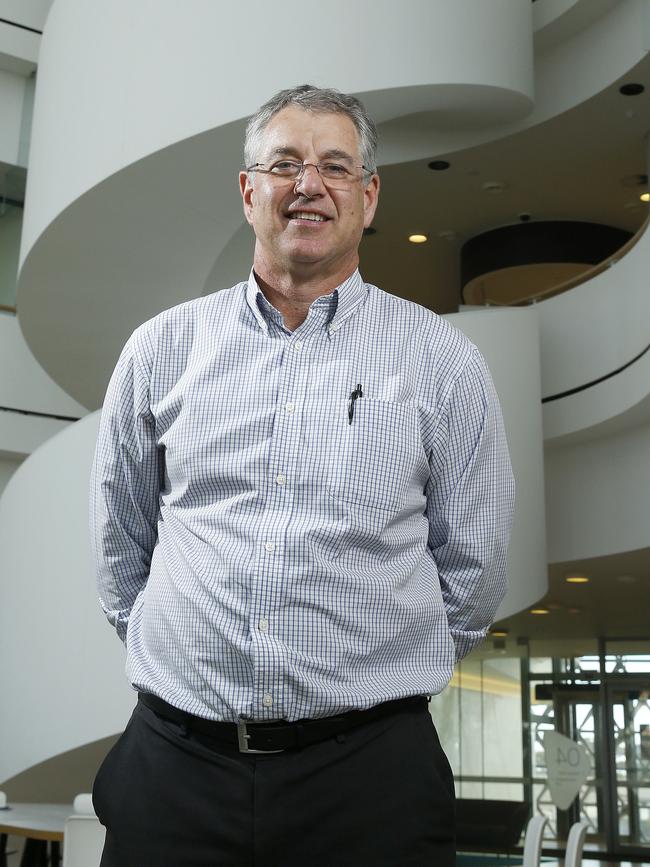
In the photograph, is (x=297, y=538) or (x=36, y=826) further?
(x=36, y=826)

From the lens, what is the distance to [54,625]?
730 cm

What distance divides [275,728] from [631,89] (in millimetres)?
8910

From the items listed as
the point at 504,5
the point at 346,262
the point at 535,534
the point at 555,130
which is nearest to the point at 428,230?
the point at 555,130

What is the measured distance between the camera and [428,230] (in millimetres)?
12508

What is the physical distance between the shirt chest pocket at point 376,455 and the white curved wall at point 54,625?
547cm

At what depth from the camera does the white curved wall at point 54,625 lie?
6.97 m

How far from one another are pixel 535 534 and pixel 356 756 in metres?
6.76

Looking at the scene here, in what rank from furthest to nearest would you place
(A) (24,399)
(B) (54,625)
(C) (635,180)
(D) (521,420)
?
(A) (24,399), (C) (635,180), (D) (521,420), (B) (54,625)

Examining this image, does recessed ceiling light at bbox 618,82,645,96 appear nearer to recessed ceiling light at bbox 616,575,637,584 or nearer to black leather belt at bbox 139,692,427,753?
recessed ceiling light at bbox 616,575,637,584

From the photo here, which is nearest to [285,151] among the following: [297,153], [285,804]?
[297,153]

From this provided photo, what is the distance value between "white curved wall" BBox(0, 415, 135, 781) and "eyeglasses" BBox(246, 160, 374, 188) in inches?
214

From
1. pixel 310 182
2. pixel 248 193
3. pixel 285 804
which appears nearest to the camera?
pixel 285 804

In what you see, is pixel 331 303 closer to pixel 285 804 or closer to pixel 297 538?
pixel 297 538

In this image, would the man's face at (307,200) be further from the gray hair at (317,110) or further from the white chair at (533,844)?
the white chair at (533,844)
